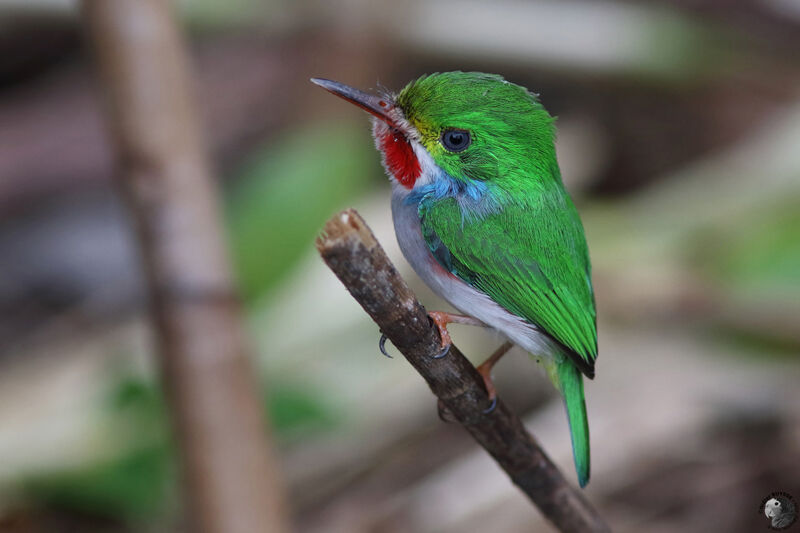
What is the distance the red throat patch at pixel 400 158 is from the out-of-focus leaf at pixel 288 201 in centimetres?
182

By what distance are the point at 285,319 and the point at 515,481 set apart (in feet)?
7.16

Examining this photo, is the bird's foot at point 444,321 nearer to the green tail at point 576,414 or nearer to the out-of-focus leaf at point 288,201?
the green tail at point 576,414

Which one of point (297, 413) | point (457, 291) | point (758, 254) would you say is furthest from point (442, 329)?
point (758, 254)

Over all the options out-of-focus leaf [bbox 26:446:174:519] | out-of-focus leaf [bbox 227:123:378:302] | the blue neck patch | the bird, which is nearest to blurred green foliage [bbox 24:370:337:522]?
out-of-focus leaf [bbox 26:446:174:519]

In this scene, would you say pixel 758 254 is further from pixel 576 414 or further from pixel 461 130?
pixel 461 130

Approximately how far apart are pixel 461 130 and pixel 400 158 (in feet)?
0.48

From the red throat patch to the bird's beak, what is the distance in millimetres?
41

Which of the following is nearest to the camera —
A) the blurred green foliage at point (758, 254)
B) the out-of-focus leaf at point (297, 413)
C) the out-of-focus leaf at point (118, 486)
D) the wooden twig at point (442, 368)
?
the wooden twig at point (442, 368)

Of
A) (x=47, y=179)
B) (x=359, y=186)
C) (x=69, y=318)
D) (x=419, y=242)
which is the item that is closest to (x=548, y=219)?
(x=419, y=242)

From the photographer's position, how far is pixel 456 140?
1775 millimetres

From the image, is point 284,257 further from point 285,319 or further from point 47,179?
point 47,179

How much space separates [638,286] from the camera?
3.75 m

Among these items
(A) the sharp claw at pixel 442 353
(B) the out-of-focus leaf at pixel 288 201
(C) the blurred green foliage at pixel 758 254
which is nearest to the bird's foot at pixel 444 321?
(A) the sharp claw at pixel 442 353

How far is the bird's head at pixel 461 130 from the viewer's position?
5.48 ft
